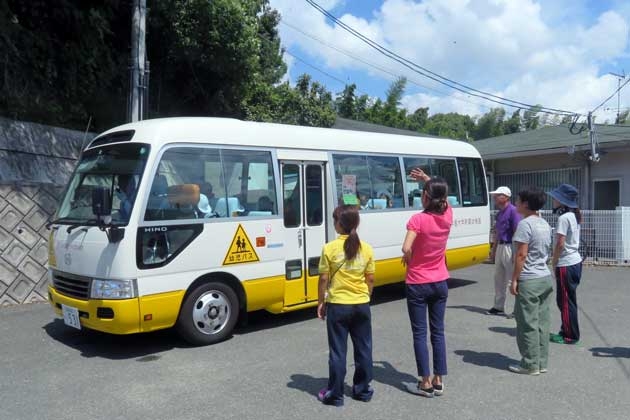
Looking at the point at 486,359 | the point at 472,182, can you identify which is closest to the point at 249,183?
the point at 486,359

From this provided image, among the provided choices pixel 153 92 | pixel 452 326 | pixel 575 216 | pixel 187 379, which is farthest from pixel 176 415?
pixel 153 92

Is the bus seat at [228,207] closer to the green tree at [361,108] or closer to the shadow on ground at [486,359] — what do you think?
the shadow on ground at [486,359]

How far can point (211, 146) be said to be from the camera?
639 cm

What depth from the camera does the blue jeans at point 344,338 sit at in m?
4.39

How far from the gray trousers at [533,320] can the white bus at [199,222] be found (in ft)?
9.47

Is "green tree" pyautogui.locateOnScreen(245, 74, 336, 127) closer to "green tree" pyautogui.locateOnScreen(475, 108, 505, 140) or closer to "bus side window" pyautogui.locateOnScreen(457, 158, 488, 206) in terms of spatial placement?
"bus side window" pyautogui.locateOnScreen(457, 158, 488, 206)

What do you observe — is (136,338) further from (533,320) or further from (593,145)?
(593,145)

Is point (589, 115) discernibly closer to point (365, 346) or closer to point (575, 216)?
point (575, 216)

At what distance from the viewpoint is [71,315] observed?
5.96 m

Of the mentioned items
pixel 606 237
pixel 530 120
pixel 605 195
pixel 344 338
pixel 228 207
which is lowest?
pixel 606 237

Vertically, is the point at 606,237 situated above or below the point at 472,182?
below

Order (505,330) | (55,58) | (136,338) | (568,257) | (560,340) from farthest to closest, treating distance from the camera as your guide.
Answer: (55,58) → (505,330) → (136,338) → (560,340) → (568,257)

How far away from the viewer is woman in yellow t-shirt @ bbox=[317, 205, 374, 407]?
4383 millimetres

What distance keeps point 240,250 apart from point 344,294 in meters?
2.39
